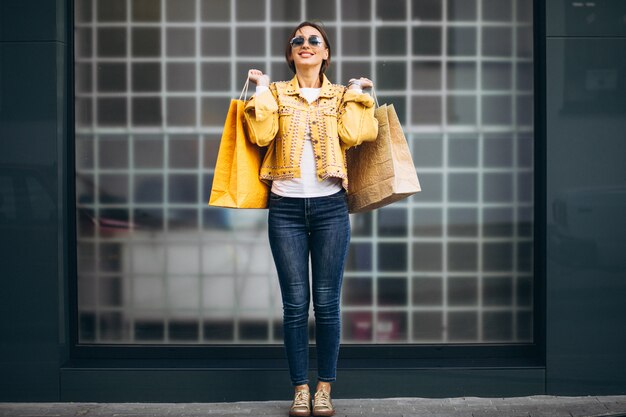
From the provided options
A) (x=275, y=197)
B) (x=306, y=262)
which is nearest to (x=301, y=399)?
(x=306, y=262)

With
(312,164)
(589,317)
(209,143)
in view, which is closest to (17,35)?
(209,143)

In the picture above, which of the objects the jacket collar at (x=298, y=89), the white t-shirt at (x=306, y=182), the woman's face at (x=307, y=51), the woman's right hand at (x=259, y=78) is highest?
the woman's face at (x=307, y=51)

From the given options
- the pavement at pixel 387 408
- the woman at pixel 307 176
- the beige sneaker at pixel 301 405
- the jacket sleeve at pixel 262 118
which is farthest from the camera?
the pavement at pixel 387 408

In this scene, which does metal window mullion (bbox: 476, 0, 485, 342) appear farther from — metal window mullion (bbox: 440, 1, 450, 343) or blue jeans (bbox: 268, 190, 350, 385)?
blue jeans (bbox: 268, 190, 350, 385)

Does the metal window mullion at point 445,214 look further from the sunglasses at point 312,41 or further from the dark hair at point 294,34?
the sunglasses at point 312,41

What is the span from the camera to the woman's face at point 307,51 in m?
4.43

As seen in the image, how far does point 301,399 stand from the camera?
4.62m

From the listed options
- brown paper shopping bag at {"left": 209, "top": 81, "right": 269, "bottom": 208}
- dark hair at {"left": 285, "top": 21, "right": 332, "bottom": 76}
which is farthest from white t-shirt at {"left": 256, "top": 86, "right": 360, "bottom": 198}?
dark hair at {"left": 285, "top": 21, "right": 332, "bottom": 76}

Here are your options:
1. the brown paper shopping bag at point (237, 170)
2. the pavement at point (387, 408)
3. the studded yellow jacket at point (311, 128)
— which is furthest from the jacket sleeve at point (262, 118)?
the pavement at point (387, 408)

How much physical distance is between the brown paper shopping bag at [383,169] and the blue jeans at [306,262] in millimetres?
150

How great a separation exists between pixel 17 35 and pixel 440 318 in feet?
10.8

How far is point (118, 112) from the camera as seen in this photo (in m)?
5.50

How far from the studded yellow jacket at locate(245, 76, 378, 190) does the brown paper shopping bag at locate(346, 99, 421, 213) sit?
138 millimetres

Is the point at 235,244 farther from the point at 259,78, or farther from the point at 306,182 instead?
the point at 259,78
